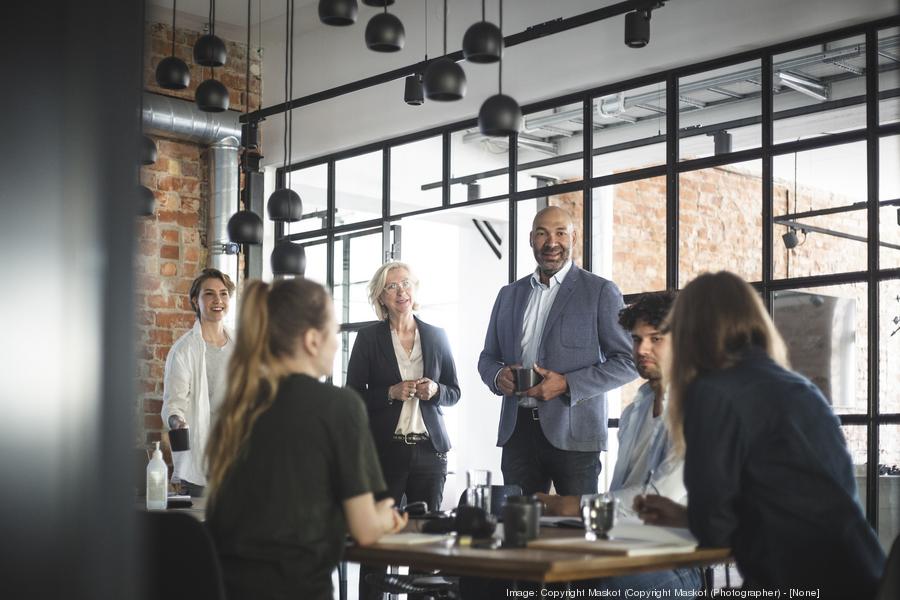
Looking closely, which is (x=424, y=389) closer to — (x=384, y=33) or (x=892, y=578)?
(x=384, y=33)

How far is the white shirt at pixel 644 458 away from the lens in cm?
277

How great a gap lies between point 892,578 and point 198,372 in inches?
140

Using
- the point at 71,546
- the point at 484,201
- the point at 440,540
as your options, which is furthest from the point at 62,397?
the point at 484,201

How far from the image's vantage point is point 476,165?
6.75m

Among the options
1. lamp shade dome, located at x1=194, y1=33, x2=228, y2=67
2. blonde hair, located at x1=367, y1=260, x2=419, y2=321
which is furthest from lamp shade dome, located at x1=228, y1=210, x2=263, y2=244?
lamp shade dome, located at x1=194, y1=33, x2=228, y2=67

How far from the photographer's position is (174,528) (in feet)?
6.46

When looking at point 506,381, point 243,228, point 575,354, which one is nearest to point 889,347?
point 575,354

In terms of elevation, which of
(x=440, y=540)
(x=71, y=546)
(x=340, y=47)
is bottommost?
(x=440, y=540)

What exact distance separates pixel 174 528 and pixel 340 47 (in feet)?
19.1

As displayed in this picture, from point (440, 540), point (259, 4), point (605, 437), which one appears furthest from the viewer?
point (259, 4)

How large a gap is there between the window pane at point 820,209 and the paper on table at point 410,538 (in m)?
3.01

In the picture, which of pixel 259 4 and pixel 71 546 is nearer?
pixel 71 546

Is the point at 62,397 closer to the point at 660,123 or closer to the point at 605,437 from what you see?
the point at 605,437

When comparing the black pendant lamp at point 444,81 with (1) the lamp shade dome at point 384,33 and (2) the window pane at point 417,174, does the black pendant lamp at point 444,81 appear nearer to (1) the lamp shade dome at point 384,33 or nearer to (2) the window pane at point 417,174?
(1) the lamp shade dome at point 384,33
